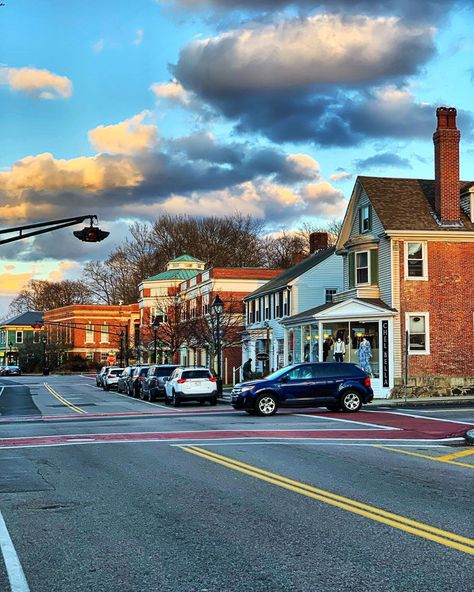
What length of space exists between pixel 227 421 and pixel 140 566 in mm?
17606

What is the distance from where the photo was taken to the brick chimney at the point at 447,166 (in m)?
38.1

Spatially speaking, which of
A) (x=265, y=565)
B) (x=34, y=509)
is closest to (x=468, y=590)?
(x=265, y=565)

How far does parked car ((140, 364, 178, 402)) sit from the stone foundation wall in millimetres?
10814

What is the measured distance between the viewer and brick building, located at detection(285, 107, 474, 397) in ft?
121

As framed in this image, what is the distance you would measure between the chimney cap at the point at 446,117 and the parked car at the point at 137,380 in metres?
19.8

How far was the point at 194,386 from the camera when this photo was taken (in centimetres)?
3400

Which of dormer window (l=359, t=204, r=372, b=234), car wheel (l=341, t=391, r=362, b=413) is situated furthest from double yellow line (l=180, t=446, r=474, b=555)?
dormer window (l=359, t=204, r=372, b=234)

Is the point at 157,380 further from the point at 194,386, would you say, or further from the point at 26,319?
the point at 26,319

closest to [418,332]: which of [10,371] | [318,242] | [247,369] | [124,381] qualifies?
[247,369]

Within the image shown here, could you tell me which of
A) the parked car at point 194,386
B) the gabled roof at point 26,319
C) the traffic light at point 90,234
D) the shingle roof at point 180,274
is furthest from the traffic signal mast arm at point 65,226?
the gabled roof at point 26,319

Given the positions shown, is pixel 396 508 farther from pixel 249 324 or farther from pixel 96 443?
pixel 249 324

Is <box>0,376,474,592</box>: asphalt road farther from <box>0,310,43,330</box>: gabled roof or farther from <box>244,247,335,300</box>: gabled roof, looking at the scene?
<box>0,310,43,330</box>: gabled roof

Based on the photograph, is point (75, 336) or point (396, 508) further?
point (75, 336)

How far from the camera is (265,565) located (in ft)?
22.3
